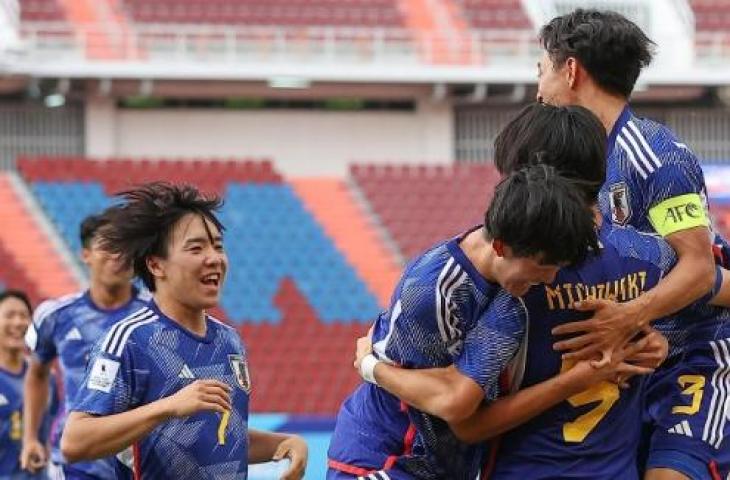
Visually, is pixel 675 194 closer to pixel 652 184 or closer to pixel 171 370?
pixel 652 184

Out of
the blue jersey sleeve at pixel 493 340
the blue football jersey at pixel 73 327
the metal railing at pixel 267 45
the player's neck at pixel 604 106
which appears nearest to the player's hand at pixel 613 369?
the blue jersey sleeve at pixel 493 340

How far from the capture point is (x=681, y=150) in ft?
14.8

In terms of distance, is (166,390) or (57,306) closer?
(166,390)

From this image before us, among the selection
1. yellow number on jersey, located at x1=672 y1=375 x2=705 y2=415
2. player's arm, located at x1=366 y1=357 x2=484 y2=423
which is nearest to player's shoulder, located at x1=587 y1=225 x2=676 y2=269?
player's arm, located at x1=366 y1=357 x2=484 y2=423

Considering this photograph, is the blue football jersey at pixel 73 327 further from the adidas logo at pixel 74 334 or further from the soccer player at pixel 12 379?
the soccer player at pixel 12 379

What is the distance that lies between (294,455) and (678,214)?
1.59 meters

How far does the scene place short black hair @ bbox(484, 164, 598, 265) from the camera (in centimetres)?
374

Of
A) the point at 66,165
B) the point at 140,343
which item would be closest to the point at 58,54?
the point at 66,165

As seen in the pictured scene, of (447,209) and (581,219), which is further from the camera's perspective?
(447,209)

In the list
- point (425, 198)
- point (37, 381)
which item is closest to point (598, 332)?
point (37, 381)

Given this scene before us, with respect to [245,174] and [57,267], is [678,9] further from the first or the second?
[57,267]

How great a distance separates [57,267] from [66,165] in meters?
2.13

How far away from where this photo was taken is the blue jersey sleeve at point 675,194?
14.4 ft

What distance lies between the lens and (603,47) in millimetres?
4637
